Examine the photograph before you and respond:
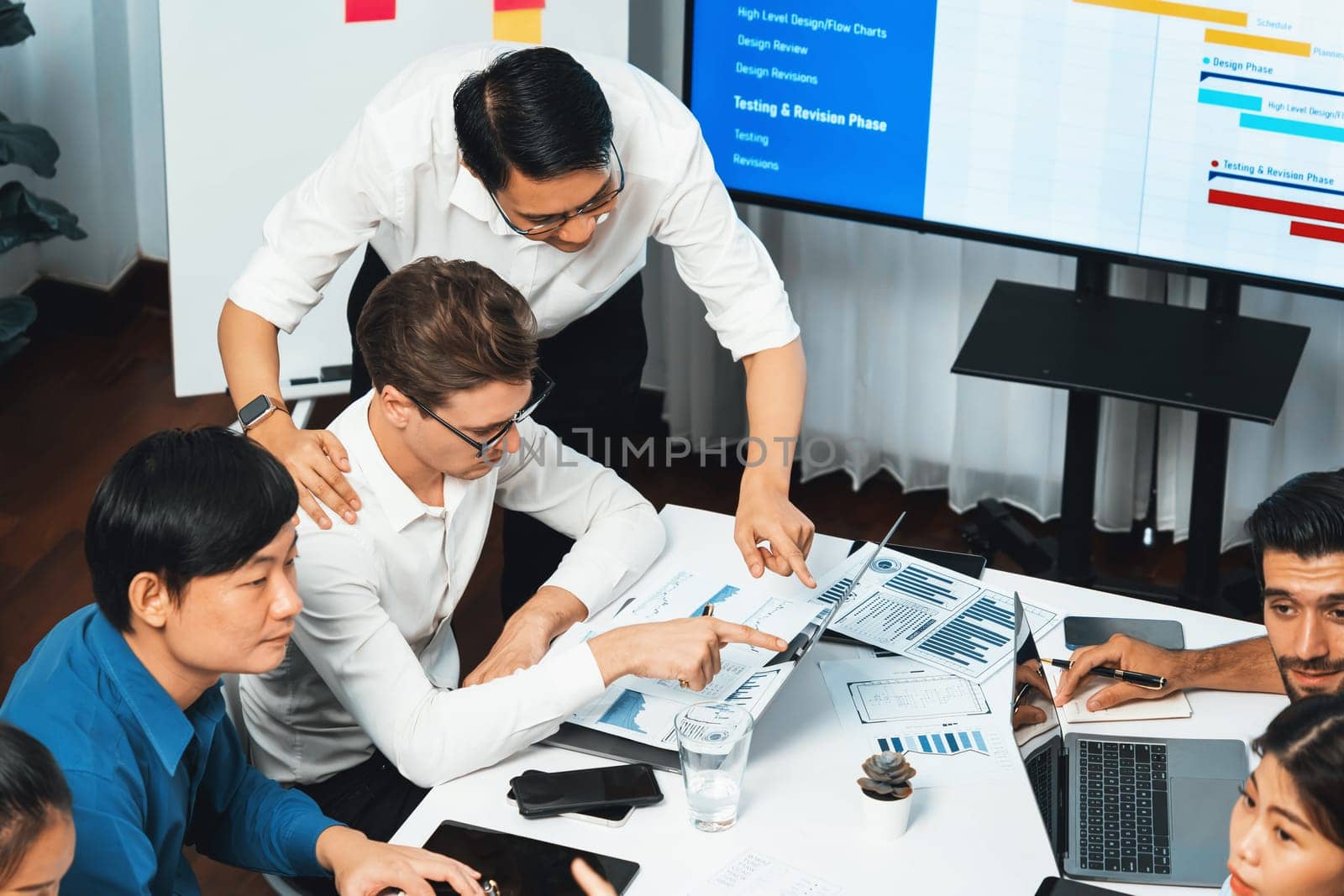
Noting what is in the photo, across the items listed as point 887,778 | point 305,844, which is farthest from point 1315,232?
point 305,844

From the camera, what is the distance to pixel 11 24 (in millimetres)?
3303

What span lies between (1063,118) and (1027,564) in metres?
0.98

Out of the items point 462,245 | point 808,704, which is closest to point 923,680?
point 808,704

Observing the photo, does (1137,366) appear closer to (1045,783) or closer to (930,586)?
(930,586)

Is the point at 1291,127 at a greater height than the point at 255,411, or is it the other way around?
the point at 1291,127

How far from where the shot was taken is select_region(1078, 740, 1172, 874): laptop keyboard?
5.48ft

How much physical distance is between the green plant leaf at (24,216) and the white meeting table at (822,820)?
7.29 feet

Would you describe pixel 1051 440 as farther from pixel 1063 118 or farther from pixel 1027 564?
pixel 1063 118

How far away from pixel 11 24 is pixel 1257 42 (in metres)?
2.48

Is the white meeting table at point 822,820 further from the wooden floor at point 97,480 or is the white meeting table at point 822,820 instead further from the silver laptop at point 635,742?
the wooden floor at point 97,480

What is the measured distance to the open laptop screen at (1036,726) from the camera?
175cm

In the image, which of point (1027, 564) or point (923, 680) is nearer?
point (923, 680)

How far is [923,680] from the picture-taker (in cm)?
195

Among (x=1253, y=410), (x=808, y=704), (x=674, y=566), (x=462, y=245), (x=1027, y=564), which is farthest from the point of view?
(x=1027, y=564)
